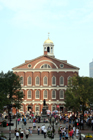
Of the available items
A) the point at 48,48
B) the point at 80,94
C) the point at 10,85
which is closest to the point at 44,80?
the point at 48,48

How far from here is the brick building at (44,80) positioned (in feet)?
292

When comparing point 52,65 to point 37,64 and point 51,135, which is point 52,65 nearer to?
point 37,64

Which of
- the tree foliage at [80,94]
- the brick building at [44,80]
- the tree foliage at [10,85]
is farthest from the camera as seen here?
the brick building at [44,80]

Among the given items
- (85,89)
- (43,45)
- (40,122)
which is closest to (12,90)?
(40,122)

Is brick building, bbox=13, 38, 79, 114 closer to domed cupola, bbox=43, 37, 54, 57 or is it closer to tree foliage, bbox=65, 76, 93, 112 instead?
domed cupola, bbox=43, 37, 54, 57

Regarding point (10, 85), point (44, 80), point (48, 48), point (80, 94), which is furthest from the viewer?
point (48, 48)

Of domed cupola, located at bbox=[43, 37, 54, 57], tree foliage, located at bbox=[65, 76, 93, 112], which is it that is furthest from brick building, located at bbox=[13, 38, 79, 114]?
tree foliage, located at bbox=[65, 76, 93, 112]

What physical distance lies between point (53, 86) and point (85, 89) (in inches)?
1242

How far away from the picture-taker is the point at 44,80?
89312mm

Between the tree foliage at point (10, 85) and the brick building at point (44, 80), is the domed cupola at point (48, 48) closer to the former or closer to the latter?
the brick building at point (44, 80)

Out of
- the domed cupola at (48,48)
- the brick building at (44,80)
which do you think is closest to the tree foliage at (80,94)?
the brick building at (44,80)

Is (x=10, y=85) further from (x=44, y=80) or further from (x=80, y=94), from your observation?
(x=44, y=80)

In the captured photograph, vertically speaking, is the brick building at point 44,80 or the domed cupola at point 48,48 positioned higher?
the domed cupola at point 48,48

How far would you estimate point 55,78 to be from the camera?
294 feet
